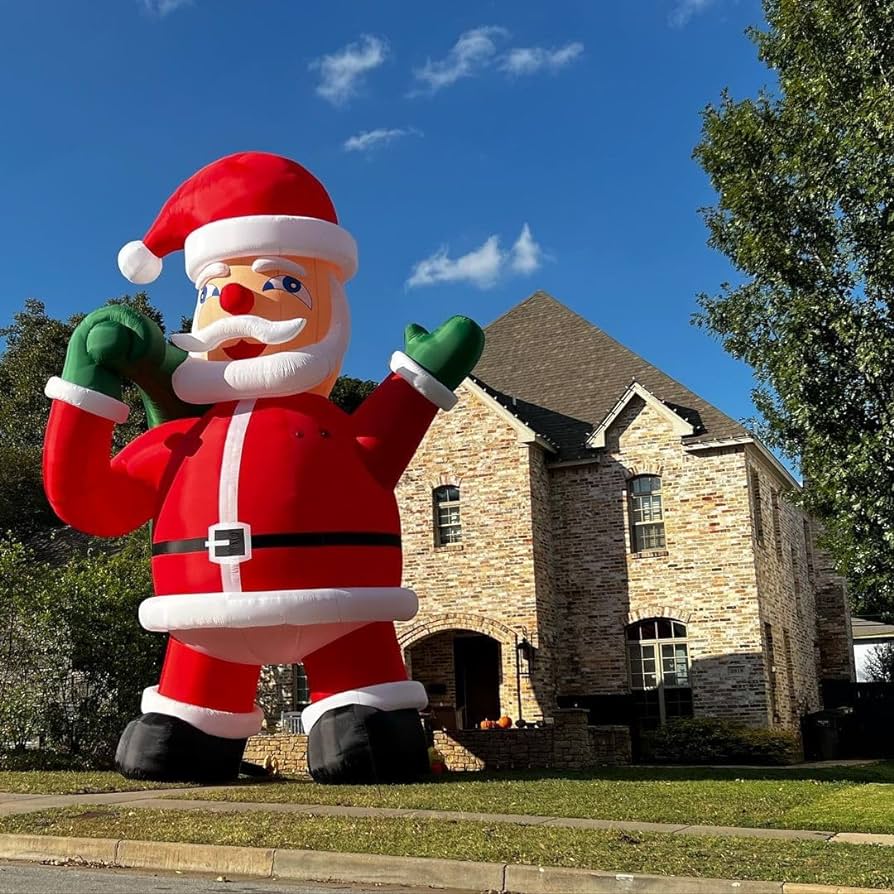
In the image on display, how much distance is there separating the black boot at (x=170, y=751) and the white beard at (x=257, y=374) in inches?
121

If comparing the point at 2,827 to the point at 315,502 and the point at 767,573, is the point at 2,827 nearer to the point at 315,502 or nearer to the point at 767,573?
the point at 315,502

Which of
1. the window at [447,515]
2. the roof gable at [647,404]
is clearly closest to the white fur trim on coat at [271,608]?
the window at [447,515]

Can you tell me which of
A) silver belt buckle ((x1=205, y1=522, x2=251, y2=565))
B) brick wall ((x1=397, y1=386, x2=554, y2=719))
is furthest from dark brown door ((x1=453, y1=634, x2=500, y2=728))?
silver belt buckle ((x1=205, y1=522, x2=251, y2=565))

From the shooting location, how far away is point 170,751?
9508mm

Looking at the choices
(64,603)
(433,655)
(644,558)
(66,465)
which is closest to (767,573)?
(644,558)

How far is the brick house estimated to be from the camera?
18.9 m

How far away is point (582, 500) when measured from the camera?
20422 mm

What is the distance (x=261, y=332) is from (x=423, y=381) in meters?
1.61

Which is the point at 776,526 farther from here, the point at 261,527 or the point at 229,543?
the point at 229,543

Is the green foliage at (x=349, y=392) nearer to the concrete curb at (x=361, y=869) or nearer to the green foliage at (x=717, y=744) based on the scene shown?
the green foliage at (x=717, y=744)

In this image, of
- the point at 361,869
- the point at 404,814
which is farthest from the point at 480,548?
the point at 361,869

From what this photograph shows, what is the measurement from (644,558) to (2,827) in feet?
44.8

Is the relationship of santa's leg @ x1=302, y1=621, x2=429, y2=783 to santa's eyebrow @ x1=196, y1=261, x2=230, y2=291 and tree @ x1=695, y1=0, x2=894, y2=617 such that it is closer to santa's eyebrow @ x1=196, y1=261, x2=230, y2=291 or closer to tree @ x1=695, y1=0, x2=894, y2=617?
santa's eyebrow @ x1=196, y1=261, x2=230, y2=291

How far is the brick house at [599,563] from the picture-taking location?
1894 cm
